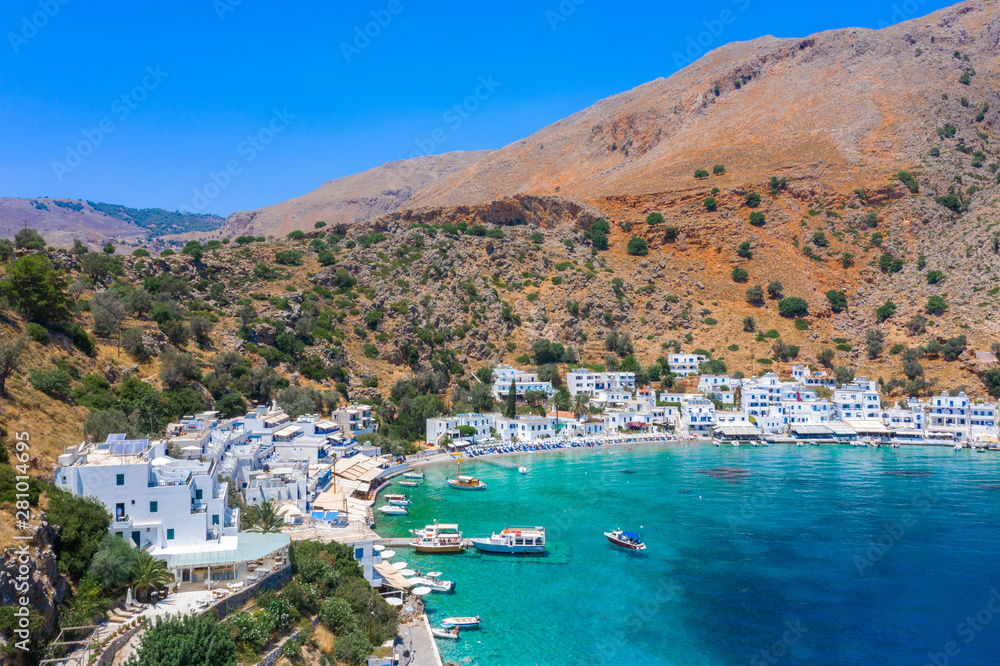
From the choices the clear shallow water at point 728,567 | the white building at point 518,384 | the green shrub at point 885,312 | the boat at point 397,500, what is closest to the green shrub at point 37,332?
the boat at point 397,500

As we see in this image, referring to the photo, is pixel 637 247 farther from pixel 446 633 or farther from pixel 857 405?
pixel 446 633

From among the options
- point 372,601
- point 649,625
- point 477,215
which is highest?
point 477,215

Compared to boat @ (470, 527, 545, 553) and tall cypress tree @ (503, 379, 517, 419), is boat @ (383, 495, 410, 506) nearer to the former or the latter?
boat @ (470, 527, 545, 553)

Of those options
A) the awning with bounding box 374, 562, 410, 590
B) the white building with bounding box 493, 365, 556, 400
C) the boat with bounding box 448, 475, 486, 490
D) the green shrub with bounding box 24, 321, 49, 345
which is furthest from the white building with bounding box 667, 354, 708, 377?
the green shrub with bounding box 24, 321, 49, 345

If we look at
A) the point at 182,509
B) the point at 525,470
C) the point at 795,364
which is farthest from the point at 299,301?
the point at 795,364

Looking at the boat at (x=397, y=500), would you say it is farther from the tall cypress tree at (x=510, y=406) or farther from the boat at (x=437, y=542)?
the tall cypress tree at (x=510, y=406)

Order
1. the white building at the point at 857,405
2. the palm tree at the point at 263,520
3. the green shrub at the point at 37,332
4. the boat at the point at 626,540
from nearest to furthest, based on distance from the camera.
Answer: the palm tree at the point at 263,520, the boat at the point at 626,540, the green shrub at the point at 37,332, the white building at the point at 857,405

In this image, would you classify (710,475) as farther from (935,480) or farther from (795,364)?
(795,364)
